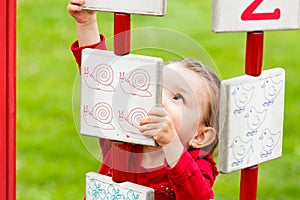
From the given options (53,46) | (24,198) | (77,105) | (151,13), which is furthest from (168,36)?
(53,46)

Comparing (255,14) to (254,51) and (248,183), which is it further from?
(248,183)

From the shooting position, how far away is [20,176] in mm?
3891

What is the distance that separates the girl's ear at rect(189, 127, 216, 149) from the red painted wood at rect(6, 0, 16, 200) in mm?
457

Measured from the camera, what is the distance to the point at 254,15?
67.9 inches

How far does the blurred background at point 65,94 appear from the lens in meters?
3.79

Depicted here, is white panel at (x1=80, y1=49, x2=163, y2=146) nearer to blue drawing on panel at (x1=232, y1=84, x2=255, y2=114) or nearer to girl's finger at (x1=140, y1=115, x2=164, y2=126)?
girl's finger at (x1=140, y1=115, x2=164, y2=126)

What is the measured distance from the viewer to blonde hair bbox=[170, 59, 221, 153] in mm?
1987

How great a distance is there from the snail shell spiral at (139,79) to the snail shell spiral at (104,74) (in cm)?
4

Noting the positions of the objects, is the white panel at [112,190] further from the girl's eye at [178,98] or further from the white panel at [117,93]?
the girl's eye at [178,98]

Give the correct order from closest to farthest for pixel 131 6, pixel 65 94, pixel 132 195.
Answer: pixel 131 6
pixel 132 195
pixel 65 94

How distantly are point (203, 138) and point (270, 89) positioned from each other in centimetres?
29

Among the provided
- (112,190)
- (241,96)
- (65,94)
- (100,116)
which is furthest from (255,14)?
(65,94)

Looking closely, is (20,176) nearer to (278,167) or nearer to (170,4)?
(278,167)

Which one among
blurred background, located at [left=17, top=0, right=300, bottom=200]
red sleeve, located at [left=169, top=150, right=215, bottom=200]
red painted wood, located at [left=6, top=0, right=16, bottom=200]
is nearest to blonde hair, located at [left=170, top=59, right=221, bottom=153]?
red sleeve, located at [left=169, top=150, right=215, bottom=200]
